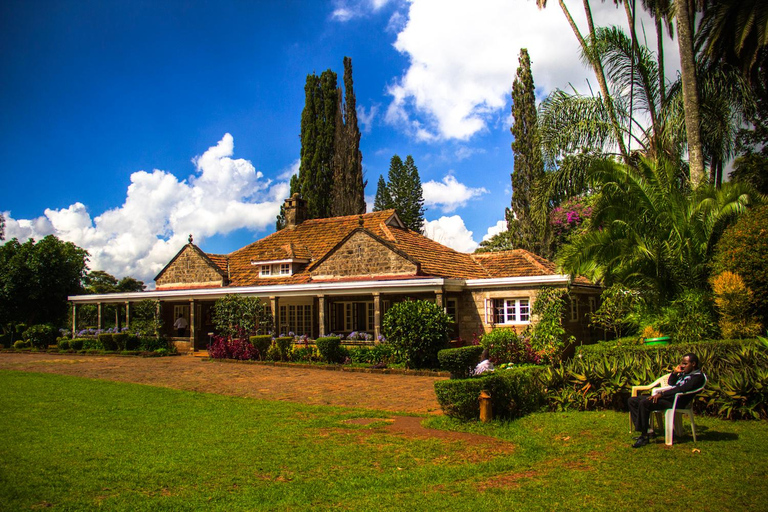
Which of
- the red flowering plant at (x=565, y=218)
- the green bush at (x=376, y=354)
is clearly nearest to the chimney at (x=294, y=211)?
the green bush at (x=376, y=354)

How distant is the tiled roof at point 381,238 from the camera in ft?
70.3

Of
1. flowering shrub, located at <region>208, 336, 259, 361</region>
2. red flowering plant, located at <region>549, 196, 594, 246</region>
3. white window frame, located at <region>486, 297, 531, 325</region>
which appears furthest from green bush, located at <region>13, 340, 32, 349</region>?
red flowering plant, located at <region>549, 196, 594, 246</region>

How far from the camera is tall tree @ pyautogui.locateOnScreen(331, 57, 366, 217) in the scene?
3559 centimetres

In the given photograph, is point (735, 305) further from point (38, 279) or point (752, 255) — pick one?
point (38, 279)

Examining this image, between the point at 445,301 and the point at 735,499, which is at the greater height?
the point at 445,301

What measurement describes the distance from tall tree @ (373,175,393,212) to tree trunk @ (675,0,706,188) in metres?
35.2

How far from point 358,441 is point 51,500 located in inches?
147

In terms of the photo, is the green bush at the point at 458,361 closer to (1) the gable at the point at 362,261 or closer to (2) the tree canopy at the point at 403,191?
(1) the gable at the point at 362,261

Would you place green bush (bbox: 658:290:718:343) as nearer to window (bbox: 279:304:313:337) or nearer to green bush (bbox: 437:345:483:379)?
green bush (bbox: 437:345:483:379)

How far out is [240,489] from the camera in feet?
18.9

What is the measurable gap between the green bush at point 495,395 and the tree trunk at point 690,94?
834cm

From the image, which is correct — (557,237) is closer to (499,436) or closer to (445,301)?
(445,301)

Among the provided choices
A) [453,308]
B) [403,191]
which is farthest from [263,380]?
[403,191]

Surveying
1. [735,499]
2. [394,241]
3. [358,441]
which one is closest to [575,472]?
[735,499]
